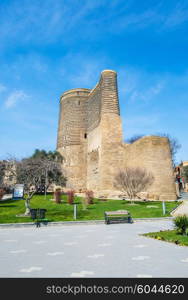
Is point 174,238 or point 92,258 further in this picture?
point 174,238

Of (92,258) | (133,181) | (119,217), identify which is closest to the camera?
(92,258)

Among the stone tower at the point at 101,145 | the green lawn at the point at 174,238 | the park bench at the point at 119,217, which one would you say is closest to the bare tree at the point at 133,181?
the stone tower at the point at 101,145

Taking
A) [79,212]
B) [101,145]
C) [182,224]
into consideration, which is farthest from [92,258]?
[101,145]

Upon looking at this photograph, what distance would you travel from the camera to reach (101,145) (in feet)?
116

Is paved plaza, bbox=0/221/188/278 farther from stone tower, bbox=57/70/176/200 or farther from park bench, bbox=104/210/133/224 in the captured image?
stone tower, bbox=57/70/176/200

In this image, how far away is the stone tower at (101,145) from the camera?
30.5 metres

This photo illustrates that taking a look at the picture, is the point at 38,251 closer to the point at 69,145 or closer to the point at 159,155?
the point at 159,155

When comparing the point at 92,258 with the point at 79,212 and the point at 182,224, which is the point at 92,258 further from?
the point at 79,212

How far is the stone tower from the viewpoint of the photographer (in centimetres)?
3052

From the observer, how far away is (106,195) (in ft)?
108

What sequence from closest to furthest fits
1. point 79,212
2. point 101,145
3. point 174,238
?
point 174,238
point 79,212
point 101,145

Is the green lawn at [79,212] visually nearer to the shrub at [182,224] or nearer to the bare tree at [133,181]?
the bare tree at [133,181]

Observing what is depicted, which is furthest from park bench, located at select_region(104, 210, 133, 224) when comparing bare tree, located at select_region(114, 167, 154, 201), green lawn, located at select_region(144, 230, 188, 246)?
bare tree, located at select_region(114, 167, 154, 201)

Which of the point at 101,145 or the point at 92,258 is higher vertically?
the point at 101,145
